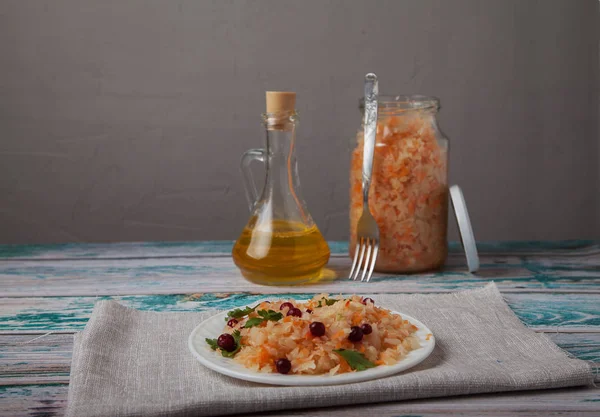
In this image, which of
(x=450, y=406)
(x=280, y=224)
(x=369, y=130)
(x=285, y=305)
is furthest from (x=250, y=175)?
(x=450, y=406)

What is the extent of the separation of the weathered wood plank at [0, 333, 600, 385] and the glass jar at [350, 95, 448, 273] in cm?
39

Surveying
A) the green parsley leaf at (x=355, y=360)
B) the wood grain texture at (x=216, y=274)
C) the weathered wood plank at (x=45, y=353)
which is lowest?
the wood grain texture at (x=216, y=274)

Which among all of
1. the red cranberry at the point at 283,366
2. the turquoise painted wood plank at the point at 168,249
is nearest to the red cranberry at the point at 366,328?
the red cranberry at the point at 283,366

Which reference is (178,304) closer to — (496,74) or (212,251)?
(212,251)

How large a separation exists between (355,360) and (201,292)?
514 mm

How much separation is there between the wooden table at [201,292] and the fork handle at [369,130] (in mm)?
178

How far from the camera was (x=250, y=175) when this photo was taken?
1371 millimetres

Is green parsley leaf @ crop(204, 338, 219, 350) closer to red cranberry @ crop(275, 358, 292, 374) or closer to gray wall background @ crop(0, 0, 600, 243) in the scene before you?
red cranberry @ crop(275, 358, 292, 374)

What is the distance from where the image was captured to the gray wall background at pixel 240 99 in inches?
77.3

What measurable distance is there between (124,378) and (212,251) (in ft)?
2.60

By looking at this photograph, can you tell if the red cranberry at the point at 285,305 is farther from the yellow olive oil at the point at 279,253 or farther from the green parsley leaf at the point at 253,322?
the yellow olive oil at the point at 279,253

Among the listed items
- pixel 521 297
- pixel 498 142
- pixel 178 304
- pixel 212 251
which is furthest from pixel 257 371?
pixel 498 142

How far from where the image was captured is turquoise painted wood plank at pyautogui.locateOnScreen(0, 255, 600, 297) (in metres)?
1.28

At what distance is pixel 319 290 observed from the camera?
127 centimetres
